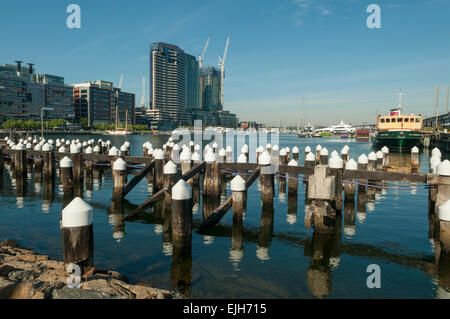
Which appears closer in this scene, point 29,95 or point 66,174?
point 66,174

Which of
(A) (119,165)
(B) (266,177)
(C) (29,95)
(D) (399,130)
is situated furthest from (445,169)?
(C) (29,95)

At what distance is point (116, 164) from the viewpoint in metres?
14.9

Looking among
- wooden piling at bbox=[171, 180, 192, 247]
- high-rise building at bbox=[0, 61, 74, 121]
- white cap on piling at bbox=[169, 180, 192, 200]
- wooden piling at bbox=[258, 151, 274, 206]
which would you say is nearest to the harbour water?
wooden piling at bbox=[171, 180, 192, 247]

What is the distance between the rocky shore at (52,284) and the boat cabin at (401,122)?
62.1 meters

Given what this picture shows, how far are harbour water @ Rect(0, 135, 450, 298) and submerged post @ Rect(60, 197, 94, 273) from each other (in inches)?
66.5

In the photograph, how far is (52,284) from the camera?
5957 millimetres

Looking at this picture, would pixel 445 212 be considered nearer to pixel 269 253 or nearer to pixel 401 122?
pixel 269 253

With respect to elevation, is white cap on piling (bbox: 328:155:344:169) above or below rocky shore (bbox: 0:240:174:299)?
above

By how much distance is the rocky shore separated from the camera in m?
5.19

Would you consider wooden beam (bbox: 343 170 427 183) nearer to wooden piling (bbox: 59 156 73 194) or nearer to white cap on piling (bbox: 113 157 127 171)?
white cap on piling (bbox: 113 157 127 171)

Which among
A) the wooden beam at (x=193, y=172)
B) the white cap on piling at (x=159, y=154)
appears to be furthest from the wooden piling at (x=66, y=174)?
the wooden beam at (x=193, y=172)

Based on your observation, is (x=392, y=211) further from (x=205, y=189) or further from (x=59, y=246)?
(x=59, y=246)

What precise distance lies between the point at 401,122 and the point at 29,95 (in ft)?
593

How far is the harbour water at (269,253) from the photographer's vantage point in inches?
312
